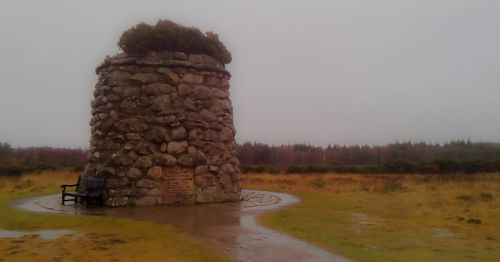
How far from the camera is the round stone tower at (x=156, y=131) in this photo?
41.9 feet

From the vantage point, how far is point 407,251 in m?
7.46

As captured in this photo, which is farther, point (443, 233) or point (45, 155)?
point (45, 155)

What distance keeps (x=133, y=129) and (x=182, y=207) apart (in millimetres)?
2400

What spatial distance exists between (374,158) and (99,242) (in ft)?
122

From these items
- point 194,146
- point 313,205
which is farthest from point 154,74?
point 313,205

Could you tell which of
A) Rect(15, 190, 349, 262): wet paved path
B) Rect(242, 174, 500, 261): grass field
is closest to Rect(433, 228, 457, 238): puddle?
Rect(242, 174, 500, 261): grass field

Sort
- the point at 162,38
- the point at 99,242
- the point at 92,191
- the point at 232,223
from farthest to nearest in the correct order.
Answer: the point at 162,38, the point at 92,191, the point at 232,223, the point at 99,242

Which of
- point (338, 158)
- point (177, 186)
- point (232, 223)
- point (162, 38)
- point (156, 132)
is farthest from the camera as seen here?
point (338, 158)

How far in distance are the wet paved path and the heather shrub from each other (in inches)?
167

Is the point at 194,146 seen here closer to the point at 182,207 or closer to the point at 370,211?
the point at 182,207

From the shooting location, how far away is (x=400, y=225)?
32.8 ft

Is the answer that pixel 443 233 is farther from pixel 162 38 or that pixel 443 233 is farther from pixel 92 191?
pixel 162 38

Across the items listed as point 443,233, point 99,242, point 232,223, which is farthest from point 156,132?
point 443,233

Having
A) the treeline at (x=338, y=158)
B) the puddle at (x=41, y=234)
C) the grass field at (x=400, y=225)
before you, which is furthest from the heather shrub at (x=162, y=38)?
the treeline at (x=338, y=158)
